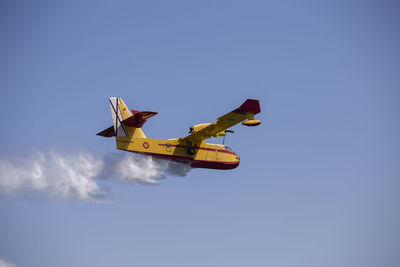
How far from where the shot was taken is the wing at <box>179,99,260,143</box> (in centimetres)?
4891

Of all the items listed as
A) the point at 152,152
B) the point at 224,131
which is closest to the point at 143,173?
the point at 152,152

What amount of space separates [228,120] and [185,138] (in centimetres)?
343

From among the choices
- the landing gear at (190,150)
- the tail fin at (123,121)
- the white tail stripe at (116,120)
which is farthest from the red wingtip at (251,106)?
the white tail stripe at (116,120)

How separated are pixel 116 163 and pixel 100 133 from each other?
2364 mm

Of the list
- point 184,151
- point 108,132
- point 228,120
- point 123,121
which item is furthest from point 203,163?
point 108,132

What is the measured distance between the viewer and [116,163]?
167ft

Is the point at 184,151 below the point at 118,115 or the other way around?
below

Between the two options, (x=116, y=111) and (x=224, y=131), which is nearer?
(x=116, y=111)

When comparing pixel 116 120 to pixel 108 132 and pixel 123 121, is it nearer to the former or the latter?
pixel 123 121

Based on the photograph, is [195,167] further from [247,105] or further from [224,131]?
[247,105]

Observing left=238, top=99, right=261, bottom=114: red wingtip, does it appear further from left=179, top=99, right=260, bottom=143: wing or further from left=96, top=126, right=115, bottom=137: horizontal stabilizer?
left=96, top=126, right=115, bottom=137: horizontal stabilizer

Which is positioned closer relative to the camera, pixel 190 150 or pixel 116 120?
pixel 116 120

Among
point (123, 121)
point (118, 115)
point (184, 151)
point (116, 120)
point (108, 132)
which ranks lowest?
point (184, 151)

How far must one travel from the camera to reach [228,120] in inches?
1992
